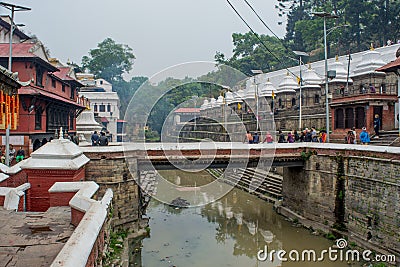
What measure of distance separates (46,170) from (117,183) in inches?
282

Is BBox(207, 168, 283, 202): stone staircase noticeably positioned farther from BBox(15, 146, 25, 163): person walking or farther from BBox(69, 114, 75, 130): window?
BBox(15, 146, 25, 163): person walking

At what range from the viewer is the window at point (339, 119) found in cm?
1852

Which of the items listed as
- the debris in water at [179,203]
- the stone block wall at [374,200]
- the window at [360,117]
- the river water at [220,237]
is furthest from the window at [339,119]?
the debris in water at [179,203]

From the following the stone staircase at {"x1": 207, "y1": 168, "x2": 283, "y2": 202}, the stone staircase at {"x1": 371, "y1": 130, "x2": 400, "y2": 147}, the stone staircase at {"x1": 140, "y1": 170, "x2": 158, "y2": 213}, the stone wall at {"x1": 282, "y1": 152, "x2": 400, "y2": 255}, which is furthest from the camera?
the stone staircase at {"x1": 207, "y1": 168, "x2": 283, "y2": 202}

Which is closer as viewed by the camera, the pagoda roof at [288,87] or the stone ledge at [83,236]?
the stone ledge at [83,236]

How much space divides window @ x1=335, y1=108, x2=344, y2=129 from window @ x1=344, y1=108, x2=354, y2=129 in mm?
323

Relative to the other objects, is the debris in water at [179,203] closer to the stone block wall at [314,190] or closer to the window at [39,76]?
the stone block wall at [314,190]

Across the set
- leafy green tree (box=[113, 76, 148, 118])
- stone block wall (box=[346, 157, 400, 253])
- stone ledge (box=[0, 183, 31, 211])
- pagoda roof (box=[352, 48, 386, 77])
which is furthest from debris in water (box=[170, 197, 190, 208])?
leafy green tree (box=[113, 76, 148, 118])

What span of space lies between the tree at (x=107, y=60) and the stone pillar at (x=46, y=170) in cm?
5494

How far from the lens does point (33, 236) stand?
4.23 metres

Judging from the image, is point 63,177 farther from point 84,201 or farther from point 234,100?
point 234,100

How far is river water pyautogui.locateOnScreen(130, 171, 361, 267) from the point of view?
38.8ft

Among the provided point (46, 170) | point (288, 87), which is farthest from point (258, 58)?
point (46, 170)

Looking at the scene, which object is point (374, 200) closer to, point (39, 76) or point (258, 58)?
point (39, 76)
